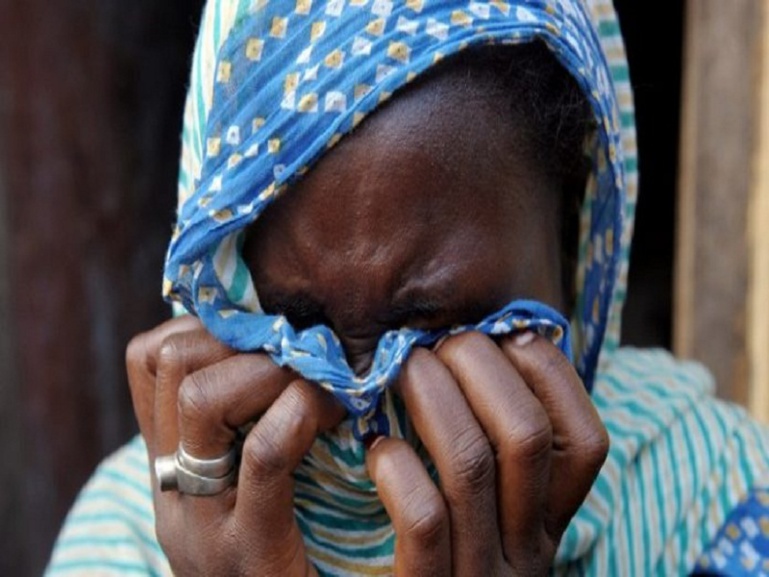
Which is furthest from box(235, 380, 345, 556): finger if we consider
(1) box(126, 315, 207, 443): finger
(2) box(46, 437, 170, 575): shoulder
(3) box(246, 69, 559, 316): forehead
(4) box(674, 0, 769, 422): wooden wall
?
(4) box(674, 0, 769, 422): wooden wall

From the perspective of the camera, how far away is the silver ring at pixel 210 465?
3.87ft

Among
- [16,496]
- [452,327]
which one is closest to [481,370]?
[452,327]

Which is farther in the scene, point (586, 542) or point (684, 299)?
point (684, 299)

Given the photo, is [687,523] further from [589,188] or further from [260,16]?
[260,16]

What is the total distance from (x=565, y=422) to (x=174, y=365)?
0.41m

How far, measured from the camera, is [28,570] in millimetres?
2869

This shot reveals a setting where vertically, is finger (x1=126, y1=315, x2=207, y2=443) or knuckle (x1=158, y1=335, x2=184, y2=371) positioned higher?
knuckle (x1=158, y1=335, x2=184, y2=371)

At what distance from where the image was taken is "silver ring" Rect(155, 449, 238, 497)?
3.89ft

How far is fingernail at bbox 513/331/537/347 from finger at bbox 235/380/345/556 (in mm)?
186

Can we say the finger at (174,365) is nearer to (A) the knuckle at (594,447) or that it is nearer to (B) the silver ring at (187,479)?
(B) the silver ring at (187,479)

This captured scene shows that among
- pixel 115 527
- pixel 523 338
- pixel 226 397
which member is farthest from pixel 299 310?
pixel 115 527

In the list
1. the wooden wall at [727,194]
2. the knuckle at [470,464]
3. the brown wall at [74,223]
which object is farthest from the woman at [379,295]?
the brown wall at [74,223]

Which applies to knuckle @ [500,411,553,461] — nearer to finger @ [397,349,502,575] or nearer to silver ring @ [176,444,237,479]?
finger @ [397,349,502,575]

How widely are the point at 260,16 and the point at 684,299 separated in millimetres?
1287
